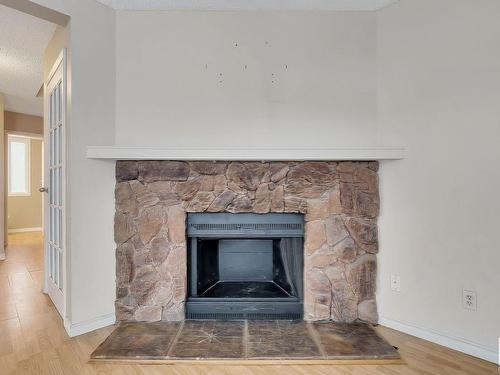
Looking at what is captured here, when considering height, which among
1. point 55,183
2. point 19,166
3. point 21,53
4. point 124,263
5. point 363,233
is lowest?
point 124,263

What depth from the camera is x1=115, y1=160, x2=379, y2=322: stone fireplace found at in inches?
84.0

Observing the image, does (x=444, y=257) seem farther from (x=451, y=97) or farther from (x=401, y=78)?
(x=401, y=78)

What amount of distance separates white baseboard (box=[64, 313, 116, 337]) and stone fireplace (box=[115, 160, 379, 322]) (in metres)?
0.08

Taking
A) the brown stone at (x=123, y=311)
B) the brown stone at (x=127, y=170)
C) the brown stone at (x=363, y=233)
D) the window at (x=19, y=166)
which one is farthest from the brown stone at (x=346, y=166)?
the window at (x=19, y=166)

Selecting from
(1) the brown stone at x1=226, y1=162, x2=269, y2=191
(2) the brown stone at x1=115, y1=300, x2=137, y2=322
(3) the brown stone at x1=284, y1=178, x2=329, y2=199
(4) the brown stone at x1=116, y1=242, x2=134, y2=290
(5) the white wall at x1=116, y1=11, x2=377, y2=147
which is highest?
(5) the white wall at x1=116, y1=11, x2=377, y2=147

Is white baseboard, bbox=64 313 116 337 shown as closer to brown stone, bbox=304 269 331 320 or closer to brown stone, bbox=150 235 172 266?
brown stone, bbox=150 235 172 266

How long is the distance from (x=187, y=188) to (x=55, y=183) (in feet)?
3.83

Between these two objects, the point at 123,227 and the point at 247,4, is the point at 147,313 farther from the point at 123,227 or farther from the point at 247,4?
the point at 247,4

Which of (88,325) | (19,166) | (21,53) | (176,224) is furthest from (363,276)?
(19,166)

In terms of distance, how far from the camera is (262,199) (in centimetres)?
214

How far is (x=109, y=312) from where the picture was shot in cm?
211

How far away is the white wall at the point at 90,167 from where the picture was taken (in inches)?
77.6

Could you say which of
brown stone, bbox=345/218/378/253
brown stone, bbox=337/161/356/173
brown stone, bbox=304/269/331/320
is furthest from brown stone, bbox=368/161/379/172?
brown stone, bbox=304/269/331/320

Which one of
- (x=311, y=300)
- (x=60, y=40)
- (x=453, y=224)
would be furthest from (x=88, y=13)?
(x=453, y=224)
